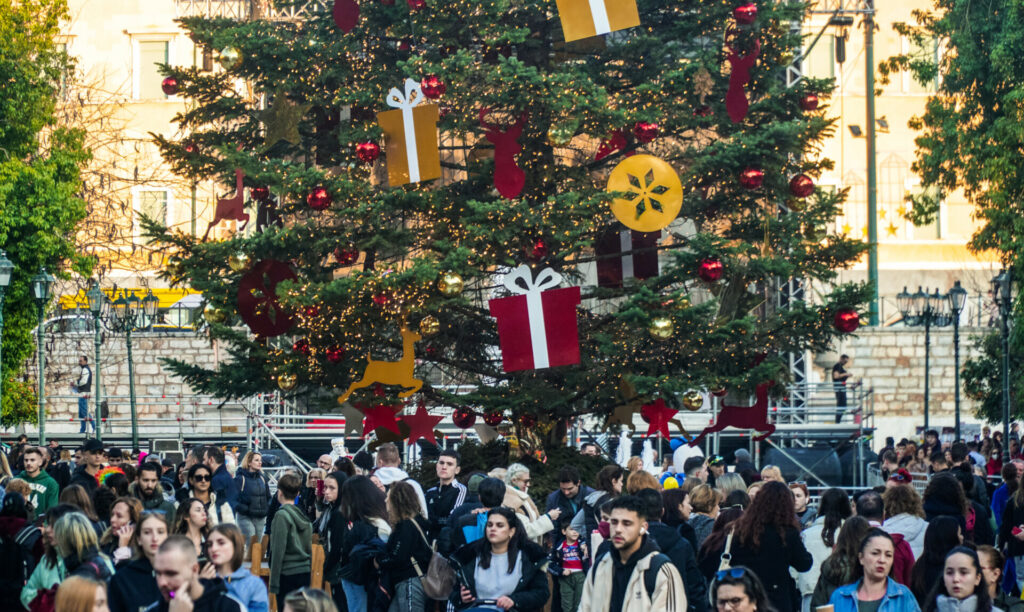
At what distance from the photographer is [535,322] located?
48.6 ft

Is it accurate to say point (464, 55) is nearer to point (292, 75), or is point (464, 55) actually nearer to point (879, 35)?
point (292, 75)

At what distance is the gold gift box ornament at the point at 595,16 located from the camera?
14.3m

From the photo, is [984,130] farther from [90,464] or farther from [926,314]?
[90,464]

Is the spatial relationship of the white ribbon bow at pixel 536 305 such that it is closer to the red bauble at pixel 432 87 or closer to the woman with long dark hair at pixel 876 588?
the red bauble at pixel 432 87

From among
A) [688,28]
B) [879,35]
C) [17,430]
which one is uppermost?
[879,35]

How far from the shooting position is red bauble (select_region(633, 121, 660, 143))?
51.0 feet

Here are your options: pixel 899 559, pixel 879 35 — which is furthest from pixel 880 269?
pixel 899 559

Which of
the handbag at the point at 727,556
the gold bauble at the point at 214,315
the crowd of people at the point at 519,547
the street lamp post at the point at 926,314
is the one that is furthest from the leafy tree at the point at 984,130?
the handbag at the point at 727,556

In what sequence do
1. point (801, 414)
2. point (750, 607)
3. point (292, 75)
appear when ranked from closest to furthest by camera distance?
point (750, 607)
point (292, 75)
point (801, 414)

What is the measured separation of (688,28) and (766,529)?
9424 millimetres

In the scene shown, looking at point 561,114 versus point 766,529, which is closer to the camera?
point 766,529

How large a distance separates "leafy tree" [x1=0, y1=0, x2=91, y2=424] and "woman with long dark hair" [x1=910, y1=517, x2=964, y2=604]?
22308 mm

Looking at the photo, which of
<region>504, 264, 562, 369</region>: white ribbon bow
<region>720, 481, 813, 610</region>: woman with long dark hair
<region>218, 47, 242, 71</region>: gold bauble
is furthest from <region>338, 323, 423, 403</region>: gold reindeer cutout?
<region>720, 481, 813, 610</region>: woman with long dark hair

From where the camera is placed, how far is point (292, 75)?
1612cm
